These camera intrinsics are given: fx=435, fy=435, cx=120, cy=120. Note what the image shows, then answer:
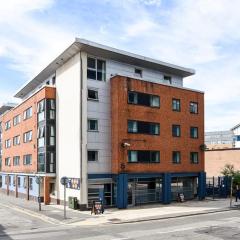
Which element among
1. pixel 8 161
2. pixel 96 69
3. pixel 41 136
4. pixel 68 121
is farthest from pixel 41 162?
pixel 8 161

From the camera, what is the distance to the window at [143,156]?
38375 millimetres

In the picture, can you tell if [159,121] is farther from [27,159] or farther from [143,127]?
[27,159]

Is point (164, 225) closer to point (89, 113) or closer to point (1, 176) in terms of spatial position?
point (89, 113)

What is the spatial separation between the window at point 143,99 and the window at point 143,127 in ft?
5.79

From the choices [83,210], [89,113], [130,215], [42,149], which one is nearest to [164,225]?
[130,215]

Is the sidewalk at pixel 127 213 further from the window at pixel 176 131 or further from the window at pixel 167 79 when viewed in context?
the window at pixel 167 79

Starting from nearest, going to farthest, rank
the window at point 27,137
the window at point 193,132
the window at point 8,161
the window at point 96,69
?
the window at point 96,69 → the window at point 193,132 → the window at point 27,137 → the window at point 8,161

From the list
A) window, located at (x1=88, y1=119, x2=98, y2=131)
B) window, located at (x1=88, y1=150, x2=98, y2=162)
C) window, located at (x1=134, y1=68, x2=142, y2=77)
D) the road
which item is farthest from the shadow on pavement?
window, located at (x1=134, y1=68, x2=142, y2=77)

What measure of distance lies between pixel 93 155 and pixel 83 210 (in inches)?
188

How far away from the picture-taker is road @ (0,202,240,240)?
22.5 meters

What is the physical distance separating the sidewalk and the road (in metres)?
1.26

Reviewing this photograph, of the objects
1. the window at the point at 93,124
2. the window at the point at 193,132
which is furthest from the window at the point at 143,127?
the window at the point at 193,132

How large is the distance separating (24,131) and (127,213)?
874 inches

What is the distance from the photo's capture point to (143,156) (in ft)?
129
